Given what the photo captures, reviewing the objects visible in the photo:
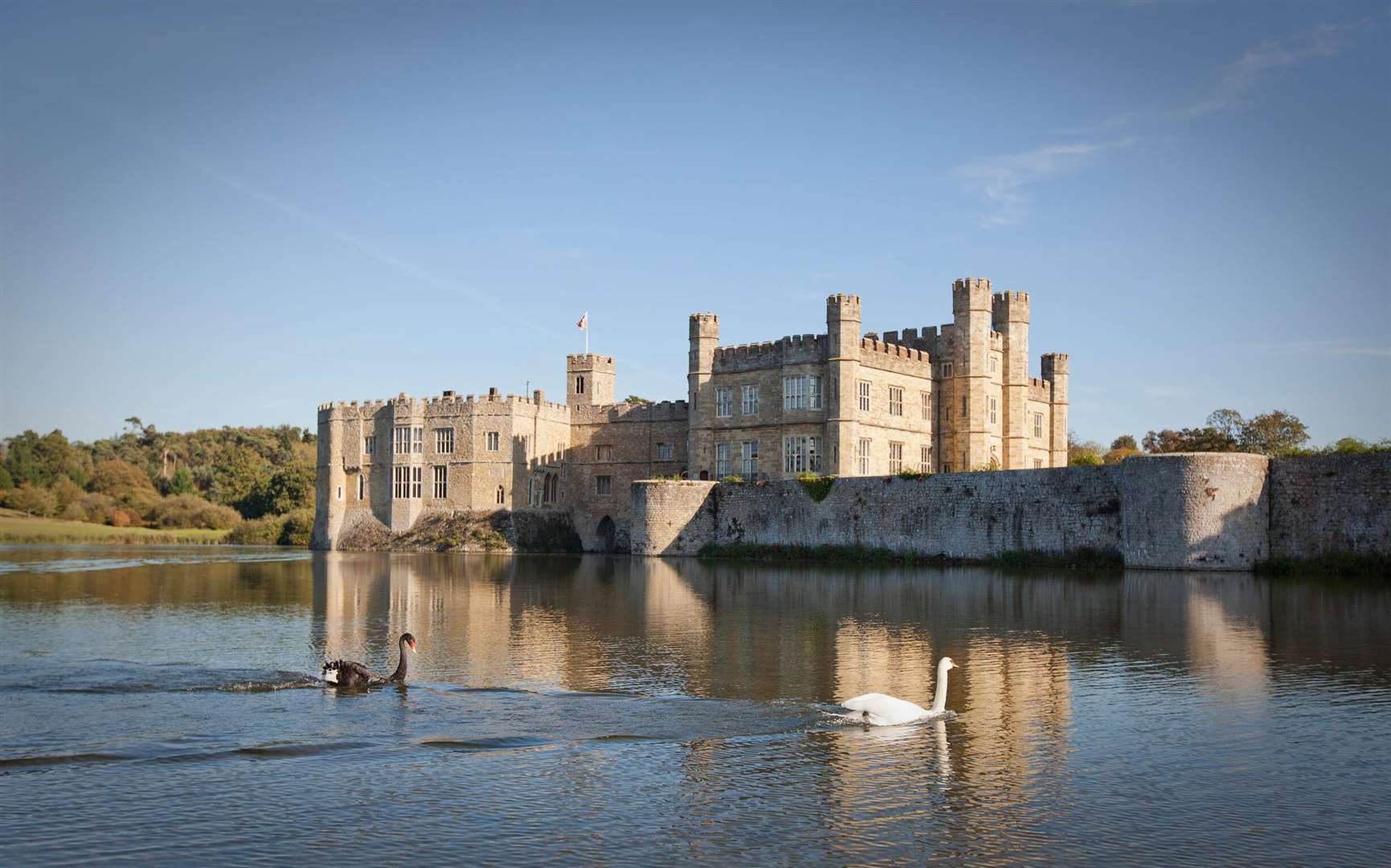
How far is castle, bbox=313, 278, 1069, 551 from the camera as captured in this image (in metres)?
53.1

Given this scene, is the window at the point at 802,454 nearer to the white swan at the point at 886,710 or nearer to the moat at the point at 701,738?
the moat at the point at 701,738

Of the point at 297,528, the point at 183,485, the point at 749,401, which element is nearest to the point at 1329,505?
the point at 749,401

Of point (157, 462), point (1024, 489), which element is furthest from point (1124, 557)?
point (157, 462)

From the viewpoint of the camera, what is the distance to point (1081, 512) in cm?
3959

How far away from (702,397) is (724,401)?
101 centimetres

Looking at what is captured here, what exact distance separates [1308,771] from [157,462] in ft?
394

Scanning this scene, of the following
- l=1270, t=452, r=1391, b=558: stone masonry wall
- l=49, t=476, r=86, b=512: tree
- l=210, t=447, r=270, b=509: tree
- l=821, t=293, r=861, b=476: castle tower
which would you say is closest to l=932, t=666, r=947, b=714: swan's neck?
l=1270, t=452, r=1391, b=558: stone masonry wall

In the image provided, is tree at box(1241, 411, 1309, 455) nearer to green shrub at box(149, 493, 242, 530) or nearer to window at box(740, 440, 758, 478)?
window at box(740, 440, 758, 478)

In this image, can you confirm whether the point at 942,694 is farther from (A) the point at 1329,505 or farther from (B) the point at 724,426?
(B) the point at 724,426

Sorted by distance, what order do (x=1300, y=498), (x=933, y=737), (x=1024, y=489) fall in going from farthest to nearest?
(x=1024, y=489)
(x=1300, y=498)
(x=933, y=737)

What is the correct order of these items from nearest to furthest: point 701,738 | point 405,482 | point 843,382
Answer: point 701,738 → point 843,382 → point 405,482

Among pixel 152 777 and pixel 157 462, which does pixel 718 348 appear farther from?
pixel 157 462

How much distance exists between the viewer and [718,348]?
57.2m

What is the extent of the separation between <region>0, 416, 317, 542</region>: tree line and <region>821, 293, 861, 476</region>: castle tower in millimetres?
37379
